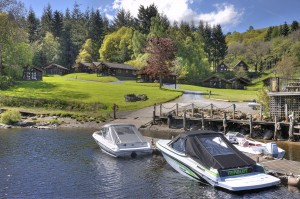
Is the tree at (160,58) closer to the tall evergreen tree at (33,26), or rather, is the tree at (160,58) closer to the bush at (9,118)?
the bush at (9,118)

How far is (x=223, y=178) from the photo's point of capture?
1966 cm

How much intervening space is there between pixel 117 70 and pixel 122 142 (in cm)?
8135

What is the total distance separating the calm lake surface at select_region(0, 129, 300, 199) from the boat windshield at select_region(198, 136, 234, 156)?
229 cm

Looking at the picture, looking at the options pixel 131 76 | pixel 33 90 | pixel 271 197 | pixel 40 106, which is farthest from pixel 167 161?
pixel 131 76

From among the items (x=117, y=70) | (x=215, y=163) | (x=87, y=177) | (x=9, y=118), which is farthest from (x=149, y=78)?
(x=215, y=163)

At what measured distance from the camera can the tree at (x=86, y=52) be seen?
445 ft

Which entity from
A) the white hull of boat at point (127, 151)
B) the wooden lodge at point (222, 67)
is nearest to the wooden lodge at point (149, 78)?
the wooden lodge at point (222, 67)

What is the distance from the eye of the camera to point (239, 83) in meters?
108

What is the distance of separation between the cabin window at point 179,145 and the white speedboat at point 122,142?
→ 4511 mm

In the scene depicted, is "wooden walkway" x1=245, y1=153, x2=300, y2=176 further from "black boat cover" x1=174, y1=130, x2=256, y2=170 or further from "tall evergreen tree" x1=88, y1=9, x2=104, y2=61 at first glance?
"tall evergreen tree" x1=88, y1=9, x2=104, y2=61

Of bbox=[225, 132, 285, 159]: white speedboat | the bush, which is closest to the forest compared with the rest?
the bush

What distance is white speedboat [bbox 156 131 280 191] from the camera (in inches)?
762

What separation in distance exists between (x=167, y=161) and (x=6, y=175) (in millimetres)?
11028

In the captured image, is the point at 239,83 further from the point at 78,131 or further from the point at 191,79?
the point at 78,131
